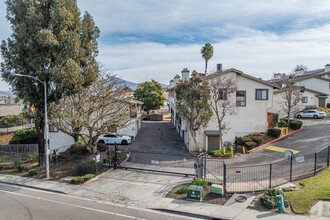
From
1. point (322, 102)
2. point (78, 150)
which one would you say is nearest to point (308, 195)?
point (78, 150)

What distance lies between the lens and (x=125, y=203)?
12.5 metres

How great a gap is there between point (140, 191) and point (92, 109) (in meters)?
9.50

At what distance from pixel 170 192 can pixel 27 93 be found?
47.0 feet

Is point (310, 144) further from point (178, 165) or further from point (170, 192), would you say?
point (170, 192)

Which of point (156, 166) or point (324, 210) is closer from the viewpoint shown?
point (324, 210)

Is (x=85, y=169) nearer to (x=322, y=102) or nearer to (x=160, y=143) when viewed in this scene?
(x=160, y=143)

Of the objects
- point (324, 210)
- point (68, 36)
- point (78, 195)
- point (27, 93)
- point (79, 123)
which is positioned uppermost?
point (68, 36)

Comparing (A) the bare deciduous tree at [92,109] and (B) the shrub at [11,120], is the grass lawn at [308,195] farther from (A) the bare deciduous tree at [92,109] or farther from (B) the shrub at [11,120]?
(B) the shrub at [11,120]

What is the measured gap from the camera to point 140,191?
558 inches

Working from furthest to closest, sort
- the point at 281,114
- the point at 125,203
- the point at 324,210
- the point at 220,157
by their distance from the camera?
the point at 281,114 → the point at 220,157 → the point at 125,203 → the point at 324,210

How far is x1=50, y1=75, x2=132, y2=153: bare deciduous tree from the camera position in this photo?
63.5 feet

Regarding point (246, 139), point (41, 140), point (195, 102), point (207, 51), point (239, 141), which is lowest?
point (239, 141)

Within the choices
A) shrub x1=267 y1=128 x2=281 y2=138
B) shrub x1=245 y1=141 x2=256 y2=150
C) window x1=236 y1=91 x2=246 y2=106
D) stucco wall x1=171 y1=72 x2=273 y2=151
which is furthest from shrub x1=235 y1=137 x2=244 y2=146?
shrub x1=267 y1=128 x2=281 y2=138

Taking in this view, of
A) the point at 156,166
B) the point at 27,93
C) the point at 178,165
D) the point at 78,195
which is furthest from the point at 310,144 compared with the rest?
the point at 27,93
